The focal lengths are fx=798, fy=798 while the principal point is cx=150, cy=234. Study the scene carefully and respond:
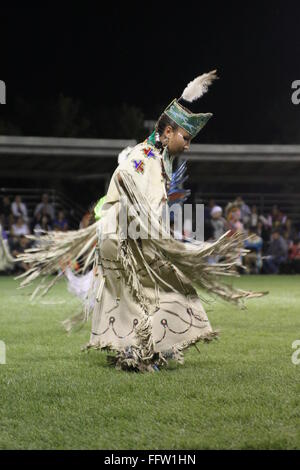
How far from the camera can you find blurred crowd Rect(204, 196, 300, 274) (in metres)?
19.5

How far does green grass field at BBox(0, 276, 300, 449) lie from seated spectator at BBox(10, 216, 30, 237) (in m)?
11.2

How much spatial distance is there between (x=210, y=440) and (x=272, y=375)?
182cm

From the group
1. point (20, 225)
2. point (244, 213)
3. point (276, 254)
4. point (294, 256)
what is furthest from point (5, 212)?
point (294, 256)

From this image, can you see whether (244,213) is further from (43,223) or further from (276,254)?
(43,223)

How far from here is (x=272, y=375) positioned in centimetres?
538

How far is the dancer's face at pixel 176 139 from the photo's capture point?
5.89 m

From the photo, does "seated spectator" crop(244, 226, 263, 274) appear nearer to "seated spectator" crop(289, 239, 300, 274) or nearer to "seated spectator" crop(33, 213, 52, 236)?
"seated spectator" crop(289, 239, 300, 274)

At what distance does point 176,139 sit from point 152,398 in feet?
6.87

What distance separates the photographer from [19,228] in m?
19.0

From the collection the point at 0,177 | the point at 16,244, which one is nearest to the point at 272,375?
the point at 16,244

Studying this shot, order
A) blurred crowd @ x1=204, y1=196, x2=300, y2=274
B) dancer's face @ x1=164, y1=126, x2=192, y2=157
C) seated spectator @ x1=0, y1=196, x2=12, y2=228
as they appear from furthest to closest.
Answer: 1. seated spectator @ x1=0, y1=196, x2=12, y2=228
2. blurred crowd @ x1=204, y1=196, x2=300, y2=274
3. dancer's face @ x1=164, y1=126, x2=192, y2=157

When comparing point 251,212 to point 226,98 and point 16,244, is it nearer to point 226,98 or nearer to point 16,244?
point 16,244

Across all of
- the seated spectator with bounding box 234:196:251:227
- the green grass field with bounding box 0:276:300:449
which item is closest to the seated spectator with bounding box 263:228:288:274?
the seated spectator with bounding box 234:196:251:227

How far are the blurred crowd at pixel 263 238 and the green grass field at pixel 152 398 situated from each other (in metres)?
11.7
